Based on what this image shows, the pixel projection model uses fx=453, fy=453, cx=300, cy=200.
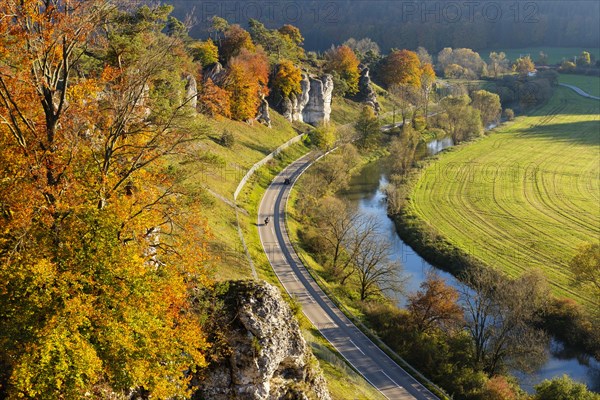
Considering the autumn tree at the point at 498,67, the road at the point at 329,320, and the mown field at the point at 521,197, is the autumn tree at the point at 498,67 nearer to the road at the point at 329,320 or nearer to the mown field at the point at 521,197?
the mown field at the point at 521,197

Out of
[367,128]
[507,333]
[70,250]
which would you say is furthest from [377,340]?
[367,128]

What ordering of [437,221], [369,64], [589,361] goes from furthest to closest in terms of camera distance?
[369,64]
[437,221]
[589,361]

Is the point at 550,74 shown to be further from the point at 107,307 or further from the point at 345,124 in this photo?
the point at 107,307

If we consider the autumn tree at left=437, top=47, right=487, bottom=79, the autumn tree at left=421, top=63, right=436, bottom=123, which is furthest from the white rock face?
the autumn tree at left=437, top=47, right=487, bottom=79

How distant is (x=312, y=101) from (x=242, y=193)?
4506 centimetres

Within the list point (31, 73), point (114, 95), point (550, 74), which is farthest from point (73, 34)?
point (550, 74)

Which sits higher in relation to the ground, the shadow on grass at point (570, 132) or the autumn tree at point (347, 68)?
the autumn tree at point (347, 68)

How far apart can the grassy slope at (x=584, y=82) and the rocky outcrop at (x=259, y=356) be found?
151m

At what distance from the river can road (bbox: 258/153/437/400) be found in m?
10.2

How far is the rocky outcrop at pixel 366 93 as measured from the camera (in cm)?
12100

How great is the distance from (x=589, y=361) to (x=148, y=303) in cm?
4083

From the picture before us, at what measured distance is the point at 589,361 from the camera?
131 feet

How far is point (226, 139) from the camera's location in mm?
71188

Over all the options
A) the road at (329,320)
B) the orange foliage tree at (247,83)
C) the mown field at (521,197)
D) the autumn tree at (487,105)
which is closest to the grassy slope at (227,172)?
the orange foliage tree at (247,83)
